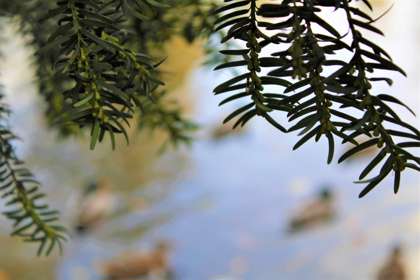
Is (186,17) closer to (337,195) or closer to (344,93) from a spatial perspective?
(344,93)

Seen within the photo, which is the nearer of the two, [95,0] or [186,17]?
[95,0]

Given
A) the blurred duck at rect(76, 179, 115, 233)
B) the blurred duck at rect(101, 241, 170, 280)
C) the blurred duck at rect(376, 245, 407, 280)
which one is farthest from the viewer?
the blurred duck at rect(76, 179, 115, 233)

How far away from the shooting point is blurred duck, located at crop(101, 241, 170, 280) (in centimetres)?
148

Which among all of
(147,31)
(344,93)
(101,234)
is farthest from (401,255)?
(344,93)

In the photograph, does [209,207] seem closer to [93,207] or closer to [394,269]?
[93,207]

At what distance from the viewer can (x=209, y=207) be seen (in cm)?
171

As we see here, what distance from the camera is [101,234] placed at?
1.62 m

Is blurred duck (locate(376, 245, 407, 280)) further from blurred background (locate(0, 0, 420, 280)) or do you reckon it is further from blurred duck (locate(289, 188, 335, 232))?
blurred duck (locate(289, 188, 335, 232))

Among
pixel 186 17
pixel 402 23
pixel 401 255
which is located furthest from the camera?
pixel 402 23

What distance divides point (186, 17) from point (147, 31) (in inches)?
4.3

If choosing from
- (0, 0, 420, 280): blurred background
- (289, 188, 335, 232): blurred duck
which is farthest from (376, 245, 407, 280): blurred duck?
(289, 188, 335, 232): blurred duck

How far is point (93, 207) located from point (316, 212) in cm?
60

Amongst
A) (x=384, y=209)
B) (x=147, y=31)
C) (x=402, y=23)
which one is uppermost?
(x=402, y=23)

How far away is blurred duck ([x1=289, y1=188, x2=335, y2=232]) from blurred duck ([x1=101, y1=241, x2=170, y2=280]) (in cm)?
36
